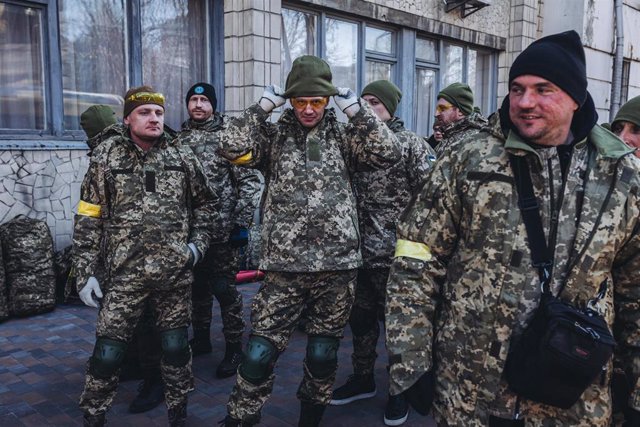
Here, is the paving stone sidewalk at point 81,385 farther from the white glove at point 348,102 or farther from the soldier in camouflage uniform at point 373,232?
the white glove at point 348,102

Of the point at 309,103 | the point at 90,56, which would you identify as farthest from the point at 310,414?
the point at 90,56

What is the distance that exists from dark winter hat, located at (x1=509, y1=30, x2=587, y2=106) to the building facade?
5489mm

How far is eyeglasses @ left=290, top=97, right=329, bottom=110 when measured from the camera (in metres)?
3.27

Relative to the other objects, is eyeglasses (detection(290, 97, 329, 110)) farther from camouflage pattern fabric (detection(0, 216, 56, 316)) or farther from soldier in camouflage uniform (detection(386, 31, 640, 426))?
camouflage pattern fabric (detection(0, 216, 56, 316))

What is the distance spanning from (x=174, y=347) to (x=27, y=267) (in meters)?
3.07

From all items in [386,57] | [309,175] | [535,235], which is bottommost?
[535,235]

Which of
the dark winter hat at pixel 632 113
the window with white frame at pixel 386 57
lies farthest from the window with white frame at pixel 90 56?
the dark winter hat at pixel 632 113

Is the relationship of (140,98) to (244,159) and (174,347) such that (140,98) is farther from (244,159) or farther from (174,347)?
(174,347)

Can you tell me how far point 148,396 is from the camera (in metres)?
3.94

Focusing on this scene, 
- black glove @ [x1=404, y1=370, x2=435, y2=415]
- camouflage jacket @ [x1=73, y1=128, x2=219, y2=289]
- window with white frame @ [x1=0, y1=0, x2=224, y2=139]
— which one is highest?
window with white frame @ [x1=0, y1=0, x2=224, y2=139]

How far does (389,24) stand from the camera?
30.9 feet

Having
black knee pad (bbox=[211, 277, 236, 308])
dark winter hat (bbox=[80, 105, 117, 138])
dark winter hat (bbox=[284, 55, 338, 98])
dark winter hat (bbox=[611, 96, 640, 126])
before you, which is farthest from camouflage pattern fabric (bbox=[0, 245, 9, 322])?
dark winter hat (bbox=[611, 96, 640, 126])

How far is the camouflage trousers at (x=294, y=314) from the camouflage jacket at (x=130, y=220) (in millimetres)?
634

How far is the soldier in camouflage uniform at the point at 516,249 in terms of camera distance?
6.47 ft
